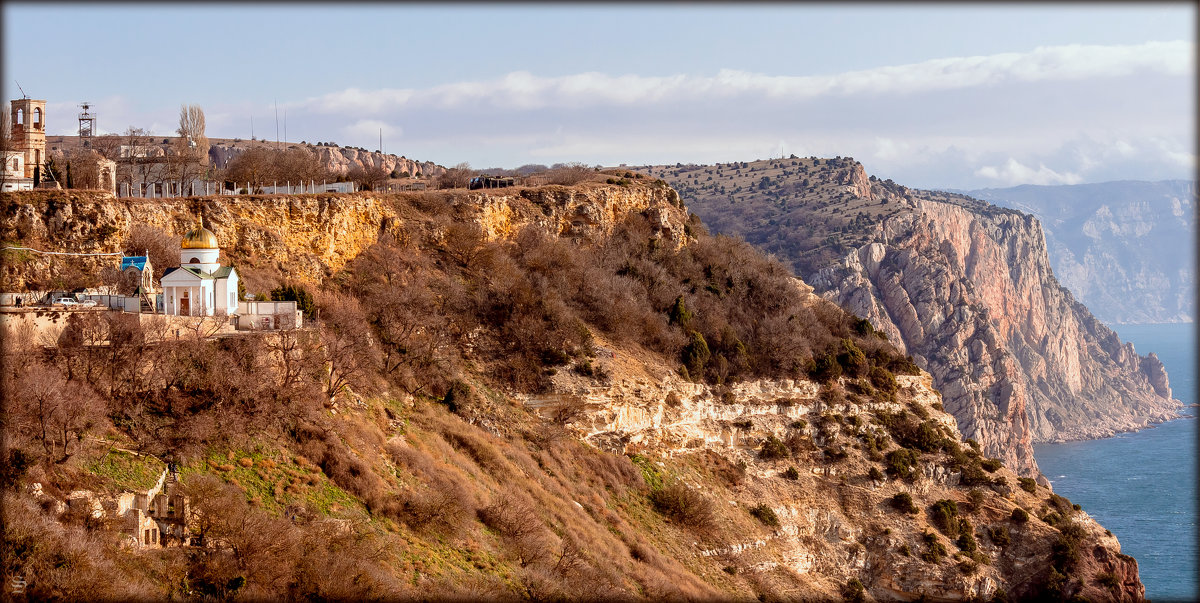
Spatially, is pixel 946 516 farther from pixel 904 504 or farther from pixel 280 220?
pixel 280 220

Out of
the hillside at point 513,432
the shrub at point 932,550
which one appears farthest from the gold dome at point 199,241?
the shrub at point 932,550

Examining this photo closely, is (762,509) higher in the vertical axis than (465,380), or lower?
lower

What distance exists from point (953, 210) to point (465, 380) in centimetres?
14011

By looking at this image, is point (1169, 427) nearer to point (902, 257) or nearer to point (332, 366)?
point (902, 257)

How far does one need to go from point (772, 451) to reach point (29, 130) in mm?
36246

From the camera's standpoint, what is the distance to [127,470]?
31734 millimetres

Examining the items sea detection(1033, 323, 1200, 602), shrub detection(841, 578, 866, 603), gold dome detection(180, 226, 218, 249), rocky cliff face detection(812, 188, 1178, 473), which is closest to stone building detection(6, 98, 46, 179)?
gold dome detection(180, 226, 218, 249)

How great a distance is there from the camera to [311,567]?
103 feet

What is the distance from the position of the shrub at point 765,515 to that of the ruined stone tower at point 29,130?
34211 mm

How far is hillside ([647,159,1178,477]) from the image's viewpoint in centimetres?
13500

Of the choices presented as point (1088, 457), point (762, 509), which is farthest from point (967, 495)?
point (1088, 457)

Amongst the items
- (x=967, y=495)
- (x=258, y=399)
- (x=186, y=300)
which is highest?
(x=186, y=300)

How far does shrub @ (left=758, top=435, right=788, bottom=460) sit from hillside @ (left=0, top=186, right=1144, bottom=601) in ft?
0.51

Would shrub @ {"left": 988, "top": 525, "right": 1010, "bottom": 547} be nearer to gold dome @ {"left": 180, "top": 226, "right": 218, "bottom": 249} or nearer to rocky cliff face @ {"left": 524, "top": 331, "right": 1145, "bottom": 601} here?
rocky cliff face @ {"left": 524, "top": 331, "right": 1145, "bottom": 601}
